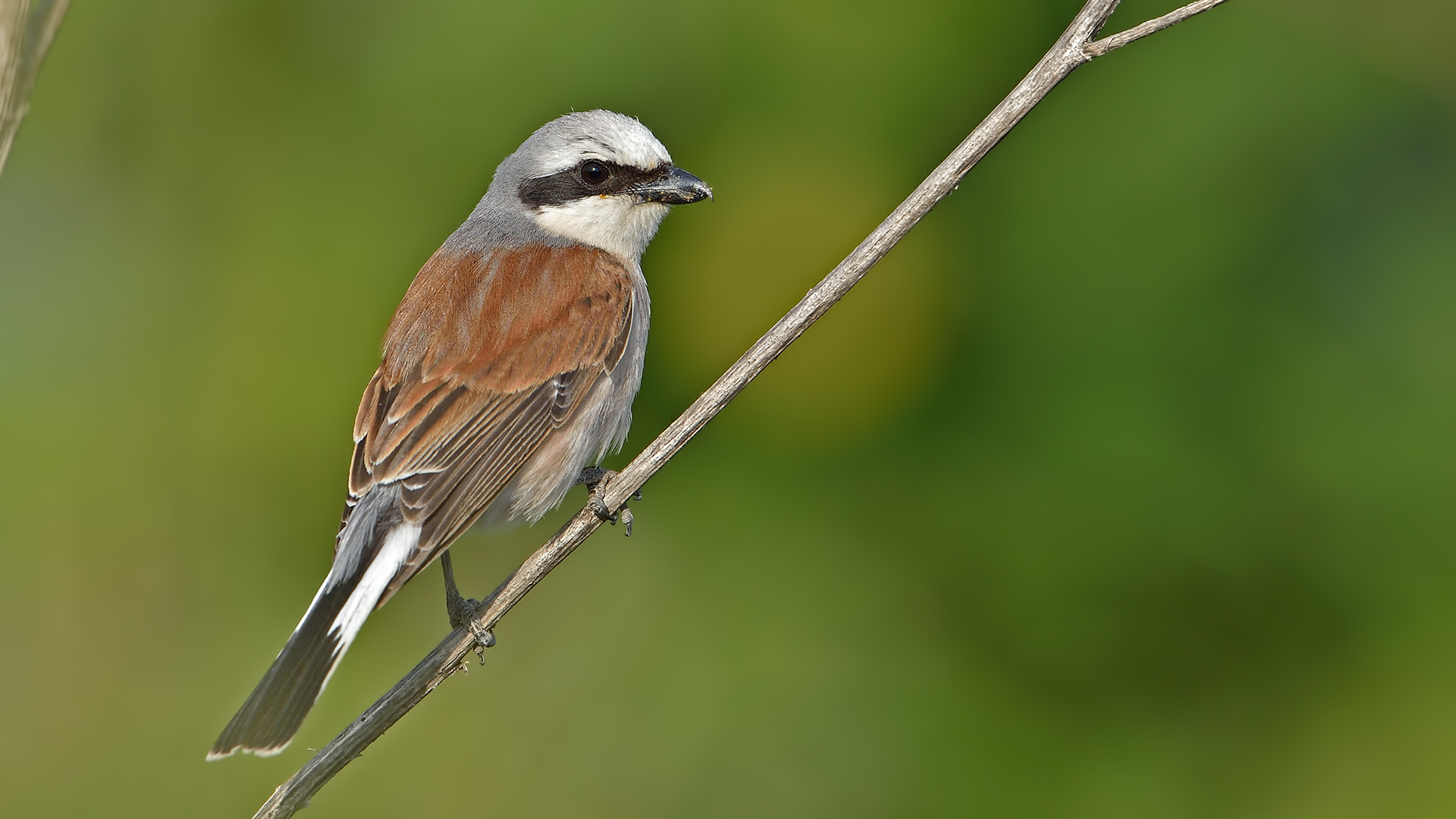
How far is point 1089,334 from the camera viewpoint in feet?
13.4

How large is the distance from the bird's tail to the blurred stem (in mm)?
1531

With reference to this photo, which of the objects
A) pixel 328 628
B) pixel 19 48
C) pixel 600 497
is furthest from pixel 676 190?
pixel 19 48

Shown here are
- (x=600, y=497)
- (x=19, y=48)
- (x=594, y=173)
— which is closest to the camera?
(x=19, y=48)

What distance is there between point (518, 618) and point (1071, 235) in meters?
2.45

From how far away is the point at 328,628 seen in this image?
280 cm

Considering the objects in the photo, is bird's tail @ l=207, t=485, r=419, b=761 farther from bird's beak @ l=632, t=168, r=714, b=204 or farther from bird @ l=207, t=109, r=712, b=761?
bird's beak @ l=632, t=168, r=714, b=204

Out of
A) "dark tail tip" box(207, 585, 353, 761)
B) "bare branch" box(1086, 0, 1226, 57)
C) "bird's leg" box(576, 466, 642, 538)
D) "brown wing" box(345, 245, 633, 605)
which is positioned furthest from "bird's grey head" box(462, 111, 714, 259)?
"dark tail tip" box(207, 585, 353, 761)

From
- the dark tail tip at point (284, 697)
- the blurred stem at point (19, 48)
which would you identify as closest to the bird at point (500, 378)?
the dark tail tip at point (284, 697)

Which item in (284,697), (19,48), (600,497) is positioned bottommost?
(284,697)

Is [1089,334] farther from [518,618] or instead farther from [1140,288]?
[518,618]

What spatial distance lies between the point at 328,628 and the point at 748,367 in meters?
1.21

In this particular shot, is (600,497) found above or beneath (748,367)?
beneath

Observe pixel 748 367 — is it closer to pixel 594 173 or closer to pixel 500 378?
pixel 500 378

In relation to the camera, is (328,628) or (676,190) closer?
(328,628)
